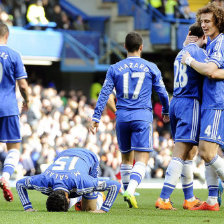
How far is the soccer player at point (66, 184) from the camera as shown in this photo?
7.86 metres

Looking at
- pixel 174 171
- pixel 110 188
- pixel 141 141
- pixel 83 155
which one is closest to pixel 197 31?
pixel 141 141

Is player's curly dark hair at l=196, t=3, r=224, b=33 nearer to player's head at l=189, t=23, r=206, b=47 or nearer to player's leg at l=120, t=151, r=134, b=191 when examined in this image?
player's head at l=189, t=23, r=206, b=47

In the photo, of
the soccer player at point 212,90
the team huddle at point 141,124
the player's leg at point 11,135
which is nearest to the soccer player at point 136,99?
the team huddle at point 141,124

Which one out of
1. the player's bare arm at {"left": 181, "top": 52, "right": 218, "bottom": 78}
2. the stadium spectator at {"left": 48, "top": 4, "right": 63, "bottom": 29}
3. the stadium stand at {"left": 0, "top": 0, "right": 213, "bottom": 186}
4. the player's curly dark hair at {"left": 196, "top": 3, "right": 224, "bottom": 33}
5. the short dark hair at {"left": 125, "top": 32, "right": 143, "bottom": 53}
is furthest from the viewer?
the stadium spectator at {"left": 48, "top": 4, "right": 63, "bottom": 29}

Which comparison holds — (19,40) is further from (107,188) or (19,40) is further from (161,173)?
(107,188)

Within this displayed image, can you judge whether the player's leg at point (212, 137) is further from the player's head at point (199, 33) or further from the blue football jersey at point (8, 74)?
the blue football jersey at point (8, 74)

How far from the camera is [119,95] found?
976 cm

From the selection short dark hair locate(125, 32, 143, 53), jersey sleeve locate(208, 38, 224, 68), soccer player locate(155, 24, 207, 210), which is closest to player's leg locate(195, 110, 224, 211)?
soccer player locate(155, 24, 207, 210)

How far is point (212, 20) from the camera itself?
341 inches

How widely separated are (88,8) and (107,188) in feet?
65.8

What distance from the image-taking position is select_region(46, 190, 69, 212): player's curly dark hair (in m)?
7.74

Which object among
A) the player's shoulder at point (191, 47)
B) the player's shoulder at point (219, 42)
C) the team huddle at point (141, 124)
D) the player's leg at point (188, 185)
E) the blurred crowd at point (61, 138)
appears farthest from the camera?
the blurred crowd at point (61, 138)

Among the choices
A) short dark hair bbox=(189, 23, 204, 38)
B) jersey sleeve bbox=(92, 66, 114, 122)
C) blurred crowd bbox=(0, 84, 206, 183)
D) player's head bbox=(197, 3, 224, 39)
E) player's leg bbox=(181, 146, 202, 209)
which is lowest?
blurred crowd bbox=(0, 84, 206, 183)

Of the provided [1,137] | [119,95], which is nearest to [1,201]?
[1,137]
